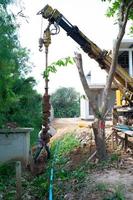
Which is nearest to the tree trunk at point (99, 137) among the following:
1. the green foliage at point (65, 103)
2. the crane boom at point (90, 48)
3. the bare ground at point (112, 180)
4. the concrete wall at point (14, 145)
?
the bare ground at point (112, 180)

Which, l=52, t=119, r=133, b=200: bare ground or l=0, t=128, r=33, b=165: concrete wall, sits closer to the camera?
l=52, t=119, r=133, b=200: bare ground

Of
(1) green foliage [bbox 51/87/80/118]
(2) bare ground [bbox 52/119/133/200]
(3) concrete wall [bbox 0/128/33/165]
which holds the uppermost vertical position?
(1) green foliage [bbox 51/87/80/118]

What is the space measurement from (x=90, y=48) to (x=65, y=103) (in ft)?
119

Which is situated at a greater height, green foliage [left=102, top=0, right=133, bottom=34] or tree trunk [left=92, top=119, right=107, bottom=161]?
green foliage [left=102, top=0, right=133, bottom=34]

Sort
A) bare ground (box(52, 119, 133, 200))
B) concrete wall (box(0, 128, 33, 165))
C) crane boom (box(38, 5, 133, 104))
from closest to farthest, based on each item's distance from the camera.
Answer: bare ground (box(52, 119, 133, 200)), concrete wall (box(0, 128, 33, 165)), crane boom (box(38, 5, 133, 104))

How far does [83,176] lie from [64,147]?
5.77 meters

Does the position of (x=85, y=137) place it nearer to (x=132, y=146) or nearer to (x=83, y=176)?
(x=132, y=146)

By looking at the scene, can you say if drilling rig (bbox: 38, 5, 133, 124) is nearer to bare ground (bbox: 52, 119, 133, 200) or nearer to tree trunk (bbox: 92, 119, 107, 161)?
bare ground (bbox: 52, 119, 133, 200)

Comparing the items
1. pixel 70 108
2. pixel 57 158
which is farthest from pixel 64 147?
pixel 70 108

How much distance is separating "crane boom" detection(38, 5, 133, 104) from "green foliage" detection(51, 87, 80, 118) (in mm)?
33508

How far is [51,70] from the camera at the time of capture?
11148 mm

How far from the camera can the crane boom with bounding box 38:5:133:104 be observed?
15.1 meters

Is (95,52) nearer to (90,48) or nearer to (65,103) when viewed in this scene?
(90,48)

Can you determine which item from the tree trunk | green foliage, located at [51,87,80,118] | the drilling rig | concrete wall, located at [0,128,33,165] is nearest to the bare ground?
the tree trunk
